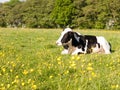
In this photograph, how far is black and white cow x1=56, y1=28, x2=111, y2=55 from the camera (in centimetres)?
1215

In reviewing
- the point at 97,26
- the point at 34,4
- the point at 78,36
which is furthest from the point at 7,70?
the point at 34,4

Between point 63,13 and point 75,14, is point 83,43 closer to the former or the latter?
point 63,13

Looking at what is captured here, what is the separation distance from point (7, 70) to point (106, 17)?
6881 cm

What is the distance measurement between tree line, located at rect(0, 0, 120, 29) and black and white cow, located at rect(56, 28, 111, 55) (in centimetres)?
6061

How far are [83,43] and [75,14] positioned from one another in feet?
222

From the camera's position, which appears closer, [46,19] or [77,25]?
[77,25]

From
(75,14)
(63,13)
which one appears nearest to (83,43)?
(63,13)

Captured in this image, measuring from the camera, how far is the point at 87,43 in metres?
12.5

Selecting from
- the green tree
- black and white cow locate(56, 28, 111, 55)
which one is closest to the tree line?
the green tree

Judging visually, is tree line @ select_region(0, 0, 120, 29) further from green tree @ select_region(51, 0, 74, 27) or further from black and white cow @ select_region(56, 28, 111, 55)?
black and white cow @ select_region(56, 28, 111, 55)

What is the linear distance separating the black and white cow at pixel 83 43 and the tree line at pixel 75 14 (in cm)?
6061

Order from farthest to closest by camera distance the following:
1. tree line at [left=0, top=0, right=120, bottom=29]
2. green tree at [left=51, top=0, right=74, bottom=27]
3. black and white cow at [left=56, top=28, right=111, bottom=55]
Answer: green tree at [left=51, top=0, right=74, bottom=27]
tree line at [left=0, top=0, right=120, bottom=29]
black and white cow at [left=56, top=28, right=111, bottom=55]

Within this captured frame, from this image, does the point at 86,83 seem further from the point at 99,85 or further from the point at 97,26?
the point at 97,26

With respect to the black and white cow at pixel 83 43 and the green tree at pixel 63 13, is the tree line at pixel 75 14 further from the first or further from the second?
the black and white cow at pixel 83 43
